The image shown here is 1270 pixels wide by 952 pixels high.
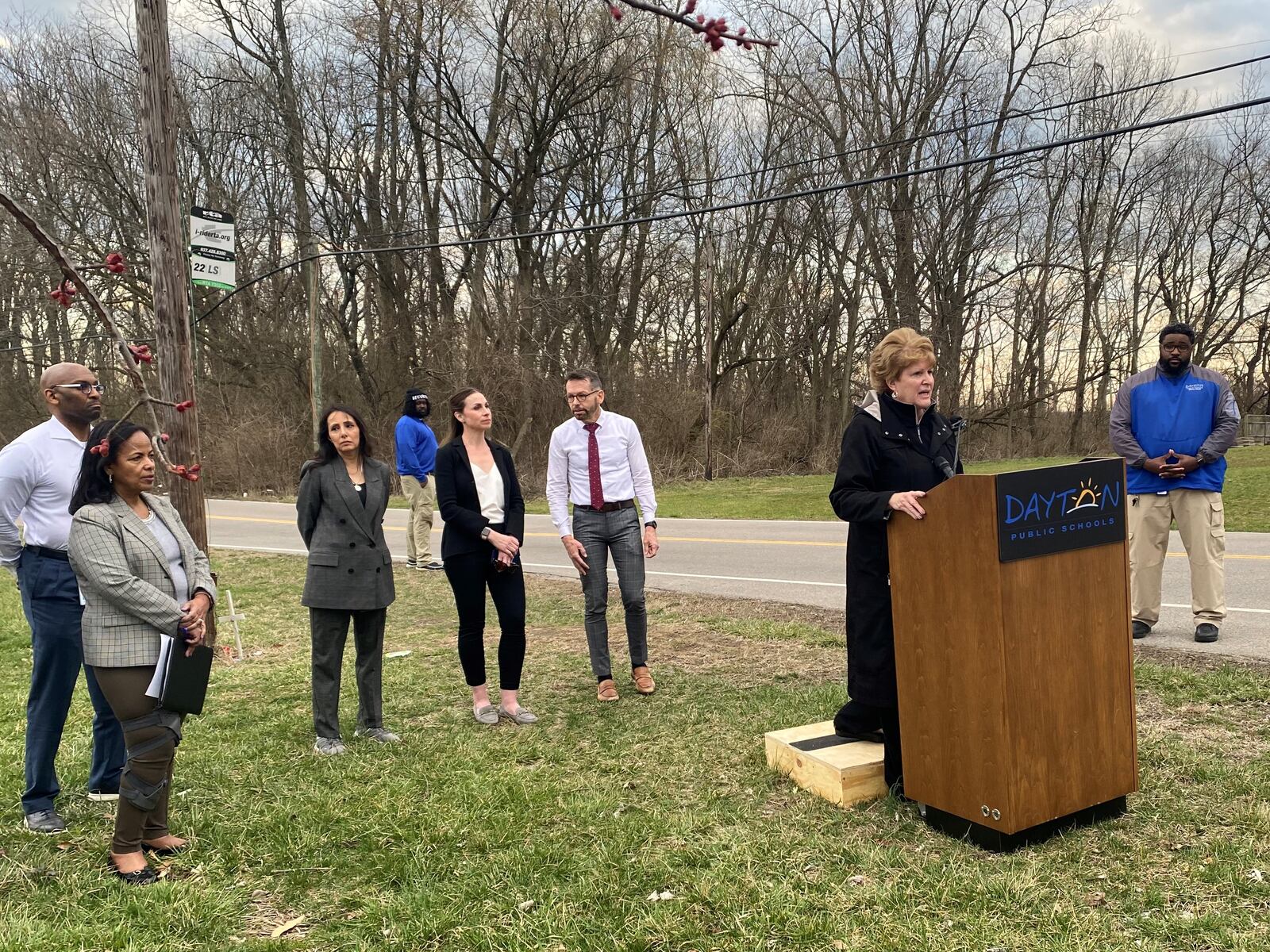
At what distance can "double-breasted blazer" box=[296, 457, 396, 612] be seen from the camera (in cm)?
520

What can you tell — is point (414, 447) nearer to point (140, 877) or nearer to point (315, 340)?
point (140, 877)

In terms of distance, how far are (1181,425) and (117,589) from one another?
21.2ft

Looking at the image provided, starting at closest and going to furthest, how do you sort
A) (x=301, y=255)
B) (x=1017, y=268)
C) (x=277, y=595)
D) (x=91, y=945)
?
1. (x=91, y=945)
2. (x=277, y=595)
3. (x=301, y=255)
4. (x=1017, y=268)

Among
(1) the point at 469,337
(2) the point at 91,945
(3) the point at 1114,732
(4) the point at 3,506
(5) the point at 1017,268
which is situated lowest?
(2) the point at 91,945

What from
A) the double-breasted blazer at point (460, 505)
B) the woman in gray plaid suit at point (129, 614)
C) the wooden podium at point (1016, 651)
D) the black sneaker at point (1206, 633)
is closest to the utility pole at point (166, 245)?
the double-breasted blazer at point (460, 505)

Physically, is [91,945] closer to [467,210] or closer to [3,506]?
[3,506]

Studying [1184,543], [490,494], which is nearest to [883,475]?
[490,494]

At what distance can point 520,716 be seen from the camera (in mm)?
5688

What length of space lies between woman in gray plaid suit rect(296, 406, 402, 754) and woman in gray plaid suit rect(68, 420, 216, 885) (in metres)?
1.33

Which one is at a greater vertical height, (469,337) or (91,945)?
(469,337)

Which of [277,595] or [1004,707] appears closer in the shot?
[1004,707]

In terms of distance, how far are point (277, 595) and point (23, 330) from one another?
84.6 ft

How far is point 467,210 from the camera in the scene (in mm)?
30281

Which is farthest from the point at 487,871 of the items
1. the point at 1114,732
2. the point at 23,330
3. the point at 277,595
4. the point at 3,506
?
the point at 23,330
